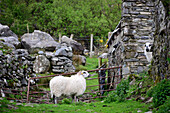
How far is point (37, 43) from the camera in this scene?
21188 millimetres

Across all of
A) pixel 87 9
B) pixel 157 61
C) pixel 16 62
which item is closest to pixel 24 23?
pixel 87 9

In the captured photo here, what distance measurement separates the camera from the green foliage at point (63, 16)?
30422mm

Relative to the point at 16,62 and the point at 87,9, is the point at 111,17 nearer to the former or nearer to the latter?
the point at 87,9

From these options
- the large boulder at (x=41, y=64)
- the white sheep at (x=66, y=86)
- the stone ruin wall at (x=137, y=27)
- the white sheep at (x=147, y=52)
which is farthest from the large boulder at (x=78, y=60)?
the white sheep at (x=66, y=86)

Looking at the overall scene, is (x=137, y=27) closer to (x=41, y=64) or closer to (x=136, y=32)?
(x=136, y=32)

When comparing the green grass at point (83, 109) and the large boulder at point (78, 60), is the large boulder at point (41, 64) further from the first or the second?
the green grass at point (83, 109)

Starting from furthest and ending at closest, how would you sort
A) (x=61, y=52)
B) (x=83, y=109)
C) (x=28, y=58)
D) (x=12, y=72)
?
(x=61, y=52)
(x=28, y=58)
(x=12, y=72)
(x=83, y=109)

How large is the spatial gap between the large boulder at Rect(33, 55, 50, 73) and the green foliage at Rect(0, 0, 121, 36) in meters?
15.0

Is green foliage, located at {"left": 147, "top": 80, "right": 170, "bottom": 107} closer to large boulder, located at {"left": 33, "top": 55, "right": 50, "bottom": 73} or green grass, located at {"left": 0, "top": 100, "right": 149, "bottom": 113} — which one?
green grass, located at {"left": 0, "top": 100, "right": 149, "bottom": 113}

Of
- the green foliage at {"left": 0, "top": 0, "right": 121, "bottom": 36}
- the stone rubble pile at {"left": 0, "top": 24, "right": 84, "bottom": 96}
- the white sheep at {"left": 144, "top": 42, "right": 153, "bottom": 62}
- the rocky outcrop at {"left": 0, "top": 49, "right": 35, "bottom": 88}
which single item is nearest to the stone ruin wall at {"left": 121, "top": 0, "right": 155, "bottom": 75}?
the white sheep at {"left": 144, "top": 42, "right": 153, "bottom": 62}

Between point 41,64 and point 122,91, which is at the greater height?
point 41,64

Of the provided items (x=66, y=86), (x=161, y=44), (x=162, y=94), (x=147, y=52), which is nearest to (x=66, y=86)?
(x=66, y=86)

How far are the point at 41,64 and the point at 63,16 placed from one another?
20.0 metres

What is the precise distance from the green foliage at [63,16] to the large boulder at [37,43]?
26.8 feet
